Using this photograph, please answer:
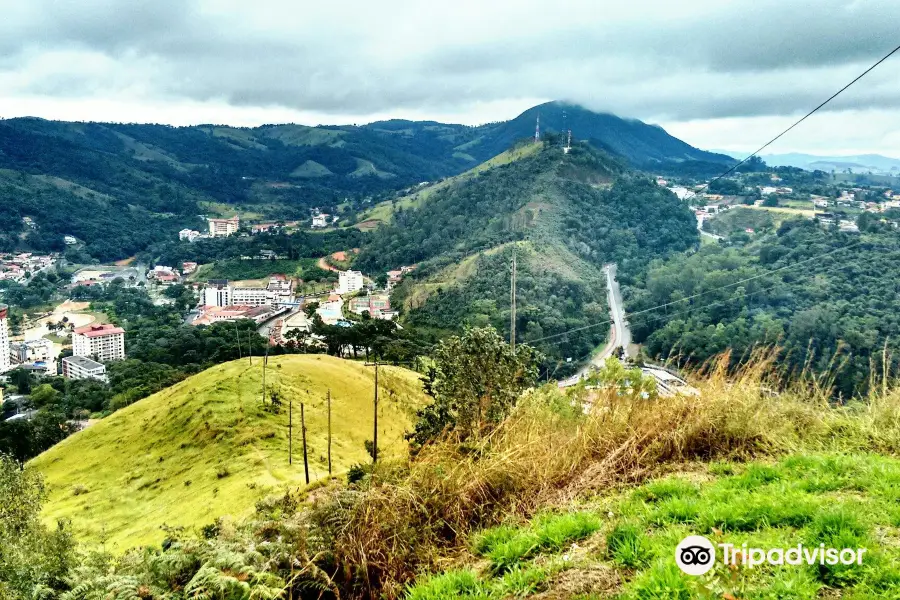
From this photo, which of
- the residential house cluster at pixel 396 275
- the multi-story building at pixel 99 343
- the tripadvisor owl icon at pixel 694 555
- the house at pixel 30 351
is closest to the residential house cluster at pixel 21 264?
the house at pixel 30 351

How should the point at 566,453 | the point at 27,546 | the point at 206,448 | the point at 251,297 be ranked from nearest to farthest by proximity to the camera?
the point at 566,453 < the point at 27,546 < the point at 206,448 < the point at 251,297

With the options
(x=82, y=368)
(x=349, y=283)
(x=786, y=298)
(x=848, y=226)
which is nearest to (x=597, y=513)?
(x=786, y=298)

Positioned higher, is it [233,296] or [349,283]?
[349,283]

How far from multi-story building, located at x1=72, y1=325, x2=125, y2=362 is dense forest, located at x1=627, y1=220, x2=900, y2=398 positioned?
57948mm

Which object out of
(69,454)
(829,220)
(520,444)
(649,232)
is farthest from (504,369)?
(649,232)

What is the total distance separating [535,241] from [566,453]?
6711 cm

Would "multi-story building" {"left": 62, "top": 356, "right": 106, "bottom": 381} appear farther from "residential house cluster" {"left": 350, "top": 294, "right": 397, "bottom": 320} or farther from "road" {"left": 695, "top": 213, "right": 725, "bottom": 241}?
"road" {"left": 695, "top": 213, "right": 725, "bottom": 241}

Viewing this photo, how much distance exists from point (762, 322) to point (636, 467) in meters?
39.0

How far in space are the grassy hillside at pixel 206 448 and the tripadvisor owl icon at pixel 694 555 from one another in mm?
14436

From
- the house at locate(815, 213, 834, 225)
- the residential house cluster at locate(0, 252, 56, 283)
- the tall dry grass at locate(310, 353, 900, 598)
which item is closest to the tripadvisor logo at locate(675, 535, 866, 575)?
the tall dry grass at locate(310, 353, 900, 598)

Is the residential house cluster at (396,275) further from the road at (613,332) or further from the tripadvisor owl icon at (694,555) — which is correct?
the tripadvisor owl icon at (694,555)

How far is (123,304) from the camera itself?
81375 millimetres

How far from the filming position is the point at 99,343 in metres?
63.7

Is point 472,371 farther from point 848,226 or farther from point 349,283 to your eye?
point 349,283
